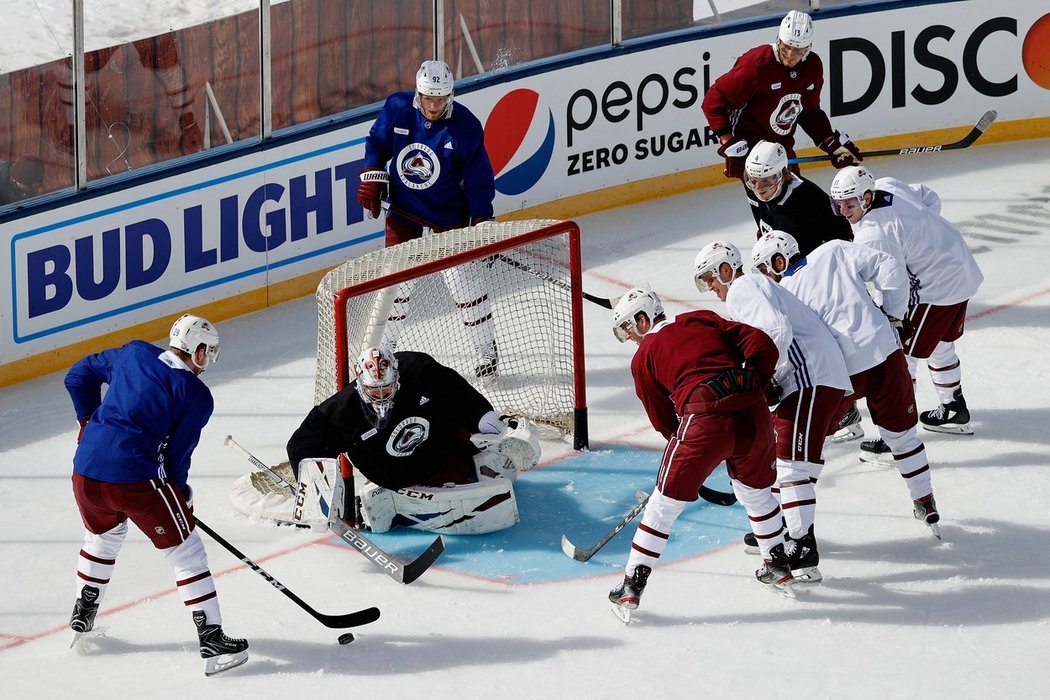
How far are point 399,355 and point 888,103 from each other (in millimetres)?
4336

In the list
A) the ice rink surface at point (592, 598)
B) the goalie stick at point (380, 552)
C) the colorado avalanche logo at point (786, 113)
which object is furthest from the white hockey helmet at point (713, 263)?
the colorado avalanche logo at point (786, 113)

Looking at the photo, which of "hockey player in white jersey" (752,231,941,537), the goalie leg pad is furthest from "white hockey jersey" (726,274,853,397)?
the goalie leg pad

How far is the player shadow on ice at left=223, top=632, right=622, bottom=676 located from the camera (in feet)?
15.3

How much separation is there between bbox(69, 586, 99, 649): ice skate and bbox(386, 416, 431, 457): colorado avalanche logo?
1067 millimetres

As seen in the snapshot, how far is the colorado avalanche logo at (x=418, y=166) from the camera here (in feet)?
21.4

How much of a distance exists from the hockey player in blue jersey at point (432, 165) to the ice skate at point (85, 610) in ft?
6.71

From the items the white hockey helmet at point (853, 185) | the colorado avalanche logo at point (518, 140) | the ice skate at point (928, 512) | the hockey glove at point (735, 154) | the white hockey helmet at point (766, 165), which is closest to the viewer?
the ice skate at point (928, 512)

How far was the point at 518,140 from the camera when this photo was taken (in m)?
8.12

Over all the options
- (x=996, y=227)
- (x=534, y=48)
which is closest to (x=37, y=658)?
(x=534, y=48)

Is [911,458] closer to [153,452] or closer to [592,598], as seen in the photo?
[592,598]

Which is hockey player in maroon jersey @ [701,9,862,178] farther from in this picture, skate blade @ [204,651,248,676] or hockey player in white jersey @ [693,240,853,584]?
skate blade @ [204,651,248,676]

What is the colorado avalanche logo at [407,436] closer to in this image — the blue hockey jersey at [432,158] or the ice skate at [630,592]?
the ice skate at [630,592]

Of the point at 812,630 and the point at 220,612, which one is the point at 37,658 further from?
the point at 812,630

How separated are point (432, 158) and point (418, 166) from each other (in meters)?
0.07
